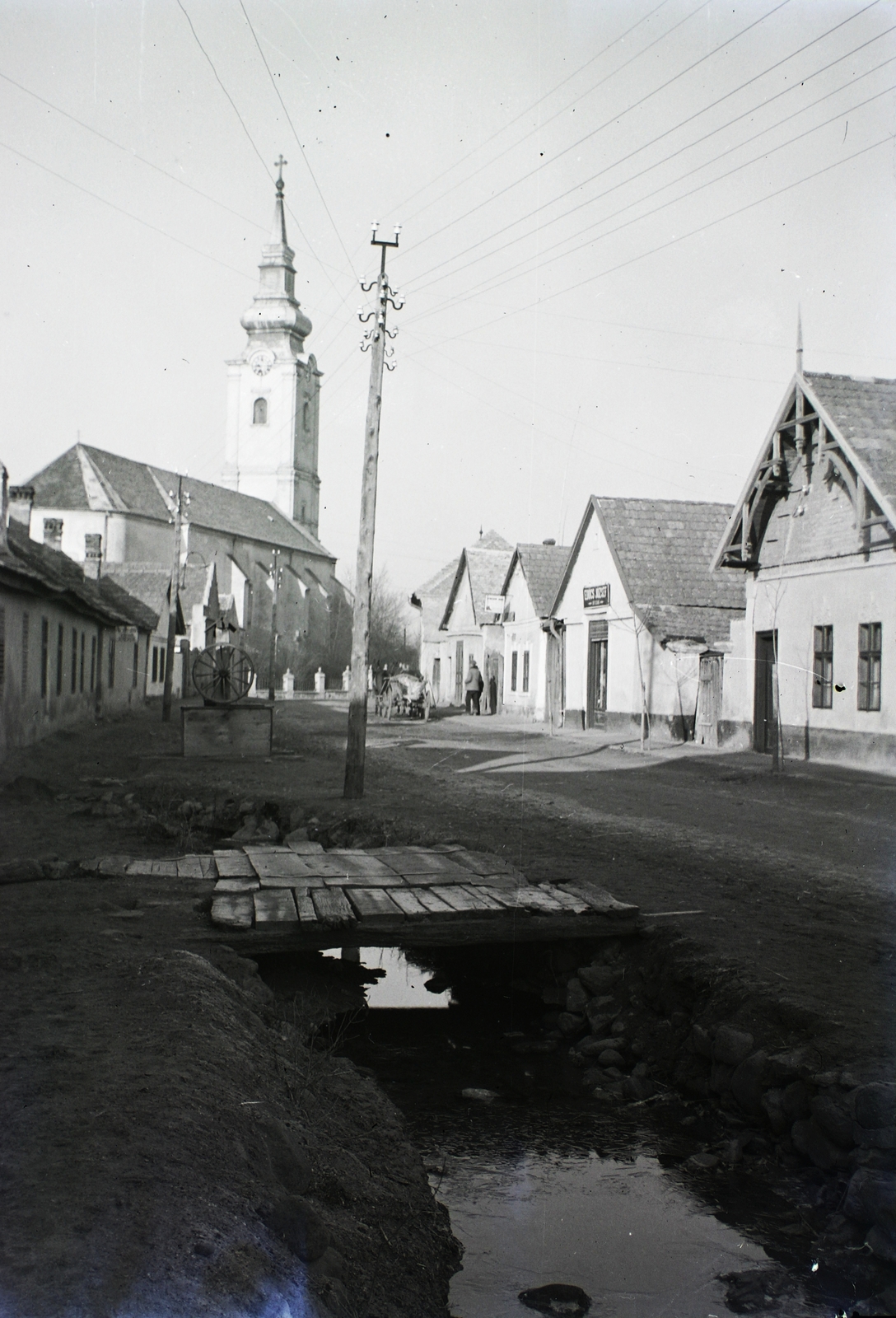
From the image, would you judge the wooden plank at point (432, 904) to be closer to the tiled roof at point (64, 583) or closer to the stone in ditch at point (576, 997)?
the stone in ditch at point (576, 997)

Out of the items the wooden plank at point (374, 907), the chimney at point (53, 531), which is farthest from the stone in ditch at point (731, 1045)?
the chimney at point (53, 531)

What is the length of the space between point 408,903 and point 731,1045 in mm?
2418

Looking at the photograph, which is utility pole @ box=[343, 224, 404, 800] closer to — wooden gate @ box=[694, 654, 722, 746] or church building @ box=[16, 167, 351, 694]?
wooden gate @ box=[694, 654, 722, 746]

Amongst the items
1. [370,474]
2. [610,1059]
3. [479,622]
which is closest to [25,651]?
[370,474]

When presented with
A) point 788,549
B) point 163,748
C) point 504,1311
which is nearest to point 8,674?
point 163,748

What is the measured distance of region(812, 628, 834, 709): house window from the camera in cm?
1780

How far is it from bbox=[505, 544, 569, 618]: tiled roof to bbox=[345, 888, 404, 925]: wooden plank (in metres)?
26.8

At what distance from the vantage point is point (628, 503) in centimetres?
2811

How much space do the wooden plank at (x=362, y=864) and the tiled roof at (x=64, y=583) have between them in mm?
7383

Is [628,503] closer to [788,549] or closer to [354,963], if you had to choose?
[788,549]

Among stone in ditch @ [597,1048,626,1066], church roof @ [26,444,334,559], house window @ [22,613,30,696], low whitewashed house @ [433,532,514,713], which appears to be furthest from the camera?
church roof @ [26,444,334,559]

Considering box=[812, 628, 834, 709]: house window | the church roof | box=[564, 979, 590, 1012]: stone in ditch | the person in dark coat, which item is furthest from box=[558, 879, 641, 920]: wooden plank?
the church roof

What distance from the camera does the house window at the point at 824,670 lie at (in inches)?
701

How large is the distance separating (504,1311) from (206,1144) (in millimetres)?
1166
